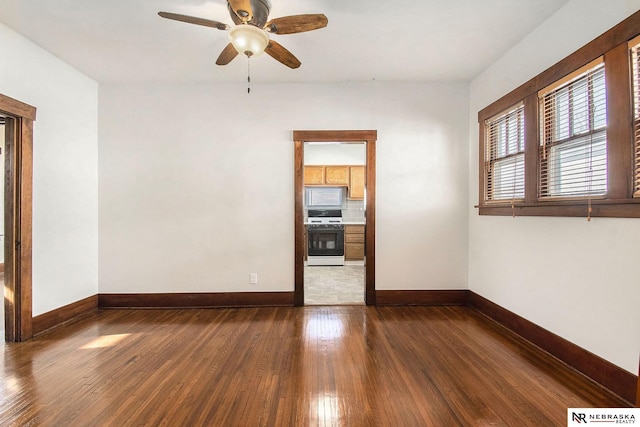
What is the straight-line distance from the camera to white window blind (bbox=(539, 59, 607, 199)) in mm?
→ 1984

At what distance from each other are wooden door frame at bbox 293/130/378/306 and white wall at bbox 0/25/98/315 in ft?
7.85

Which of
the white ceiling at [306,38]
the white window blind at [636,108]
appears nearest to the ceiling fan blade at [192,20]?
the white ceiling at [306,38]

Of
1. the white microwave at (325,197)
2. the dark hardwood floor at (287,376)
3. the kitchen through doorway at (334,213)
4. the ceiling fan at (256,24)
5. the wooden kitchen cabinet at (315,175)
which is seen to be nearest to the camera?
the dark hardwood floor at (287,376)

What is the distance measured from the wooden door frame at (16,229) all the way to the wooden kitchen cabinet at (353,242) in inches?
195

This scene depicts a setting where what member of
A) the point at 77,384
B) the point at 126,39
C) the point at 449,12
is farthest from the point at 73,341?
the point at 449,12

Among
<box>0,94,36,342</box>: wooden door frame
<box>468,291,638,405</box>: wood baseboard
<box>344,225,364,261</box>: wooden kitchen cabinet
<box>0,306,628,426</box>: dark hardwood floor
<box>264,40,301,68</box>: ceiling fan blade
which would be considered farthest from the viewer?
<box>344,225,364,261</box>: wooden kitchen cabinet

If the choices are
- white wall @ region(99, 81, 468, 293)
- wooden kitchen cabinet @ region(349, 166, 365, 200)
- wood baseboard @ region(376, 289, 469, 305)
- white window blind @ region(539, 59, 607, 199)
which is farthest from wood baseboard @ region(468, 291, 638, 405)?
wooden kitchen cabinet @ region(349, 166, 365, 200)

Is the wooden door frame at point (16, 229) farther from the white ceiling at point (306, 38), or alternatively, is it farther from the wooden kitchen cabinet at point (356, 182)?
the wooden kitchen cabinet at point (356, 182)

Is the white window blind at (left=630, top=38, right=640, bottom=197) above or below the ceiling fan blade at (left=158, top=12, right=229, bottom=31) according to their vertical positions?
below

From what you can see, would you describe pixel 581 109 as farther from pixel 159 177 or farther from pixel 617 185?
pixel 159 177

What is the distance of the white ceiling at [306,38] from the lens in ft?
7.48

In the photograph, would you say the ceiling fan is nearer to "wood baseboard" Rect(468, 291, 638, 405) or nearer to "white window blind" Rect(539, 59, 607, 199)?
"white window blind" Rect(539, 59, 607, 199)

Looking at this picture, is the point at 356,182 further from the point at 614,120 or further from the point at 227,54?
the point at 614,120

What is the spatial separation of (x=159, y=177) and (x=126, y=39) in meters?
1.47
